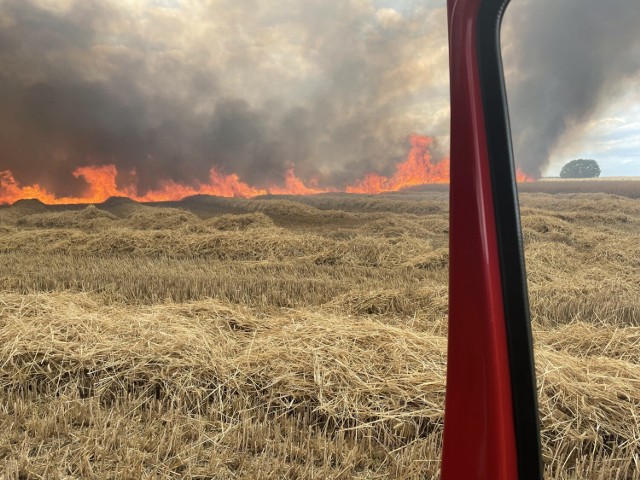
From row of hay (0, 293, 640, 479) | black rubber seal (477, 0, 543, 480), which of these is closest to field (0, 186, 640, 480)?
row of hay (0, 293, 640, 479)

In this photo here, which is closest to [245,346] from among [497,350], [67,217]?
[497,350]

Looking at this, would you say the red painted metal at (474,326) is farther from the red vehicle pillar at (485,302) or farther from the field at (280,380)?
the field at (280,380)

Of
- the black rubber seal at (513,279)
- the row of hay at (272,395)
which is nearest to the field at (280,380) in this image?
the row of hay at (272,395)

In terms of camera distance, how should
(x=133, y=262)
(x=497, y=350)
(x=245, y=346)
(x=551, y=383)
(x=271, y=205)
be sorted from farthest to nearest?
(x=271, y=205) → (x=133, y=262) → (x=245, y=346) → (x=551, y=383) → (x=497, y=350)

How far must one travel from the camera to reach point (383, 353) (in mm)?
3037

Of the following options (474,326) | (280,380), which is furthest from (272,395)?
(474,326)

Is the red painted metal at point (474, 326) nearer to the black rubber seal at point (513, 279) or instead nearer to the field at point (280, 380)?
the black rubber seal at point (513, 279)

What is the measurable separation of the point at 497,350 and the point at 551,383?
1.93 m

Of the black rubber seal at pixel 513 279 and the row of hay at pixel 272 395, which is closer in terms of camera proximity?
the black rubber seal at pixel 513 279

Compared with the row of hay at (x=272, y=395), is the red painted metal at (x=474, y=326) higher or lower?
higher

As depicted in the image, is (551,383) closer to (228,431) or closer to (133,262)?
(228,431)

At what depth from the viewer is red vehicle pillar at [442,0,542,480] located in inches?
27.3

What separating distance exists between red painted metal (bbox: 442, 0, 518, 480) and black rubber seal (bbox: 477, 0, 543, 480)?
12 millimetres

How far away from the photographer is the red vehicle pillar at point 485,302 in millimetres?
694
